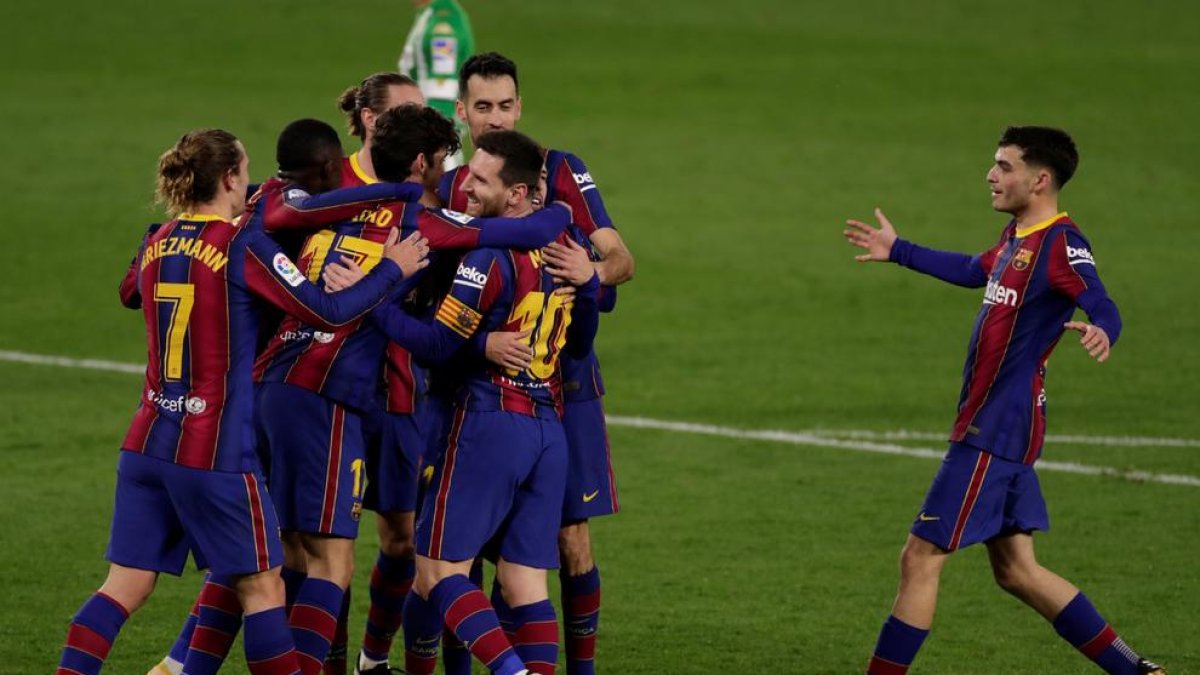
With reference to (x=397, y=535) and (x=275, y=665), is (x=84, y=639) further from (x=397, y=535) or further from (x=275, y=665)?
(x=397, y=535)

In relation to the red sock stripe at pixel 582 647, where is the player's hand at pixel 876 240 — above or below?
above

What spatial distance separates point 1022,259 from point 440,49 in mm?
8662

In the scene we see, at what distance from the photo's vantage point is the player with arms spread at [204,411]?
6230mm

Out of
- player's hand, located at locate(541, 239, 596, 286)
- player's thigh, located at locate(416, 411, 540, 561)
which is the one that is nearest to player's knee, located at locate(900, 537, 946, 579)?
player's thigh, located at locate(416, 411, 540, 561)

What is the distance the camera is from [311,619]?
6.76 m

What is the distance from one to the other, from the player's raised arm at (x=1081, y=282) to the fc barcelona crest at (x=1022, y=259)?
8 centimetres

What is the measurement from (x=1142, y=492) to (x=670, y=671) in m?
3.91

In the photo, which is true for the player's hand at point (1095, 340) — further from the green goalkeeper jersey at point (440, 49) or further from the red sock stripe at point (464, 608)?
the green goalkeeper jersey at point (440, 49)

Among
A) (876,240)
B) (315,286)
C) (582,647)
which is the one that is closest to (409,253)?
(315,286)

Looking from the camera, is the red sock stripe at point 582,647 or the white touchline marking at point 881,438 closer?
→ the red sock stripe at point 582,647

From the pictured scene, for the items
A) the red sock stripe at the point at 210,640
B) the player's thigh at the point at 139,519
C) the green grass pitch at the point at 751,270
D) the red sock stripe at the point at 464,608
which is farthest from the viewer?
the green grass pitch at the point at 751,270

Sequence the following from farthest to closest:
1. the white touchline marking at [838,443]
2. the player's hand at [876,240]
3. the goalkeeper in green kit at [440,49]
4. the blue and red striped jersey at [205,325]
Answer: the goalkeeper in green kit at [440,49], the white touchline marking at [838,443], the player's hand at [876,240], the blue and red striped jersey at [205,325]

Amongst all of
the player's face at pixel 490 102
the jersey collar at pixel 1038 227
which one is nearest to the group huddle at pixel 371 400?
Answer: the player's face at pixel 490 102

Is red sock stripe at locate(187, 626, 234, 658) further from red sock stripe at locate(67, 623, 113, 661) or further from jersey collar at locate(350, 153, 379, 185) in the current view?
jersey collar at locate(350, 153, 379, 185)
